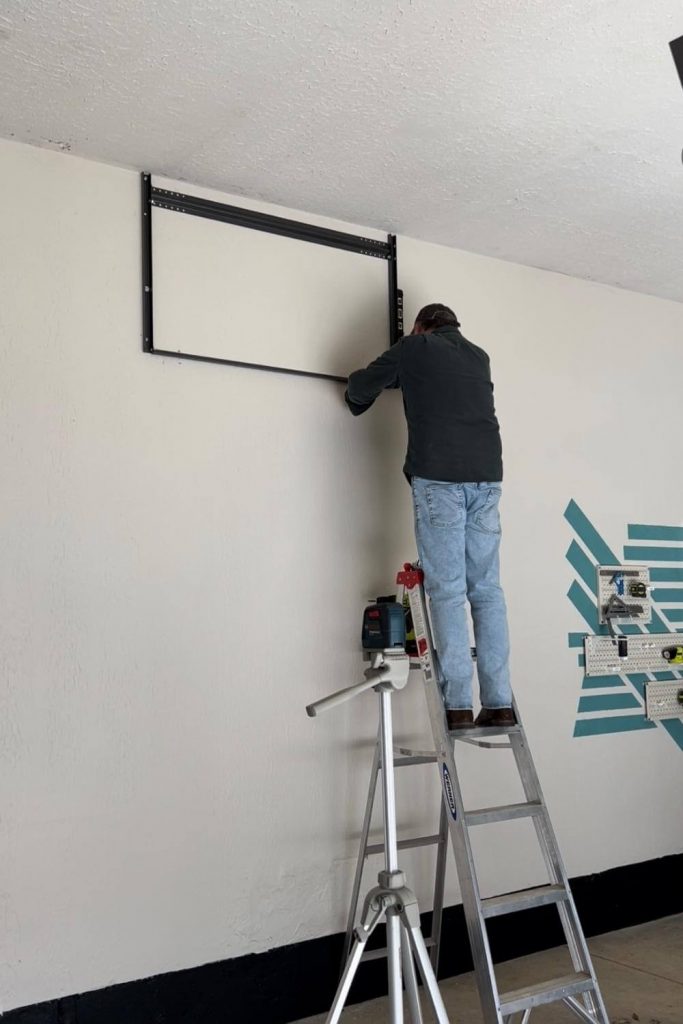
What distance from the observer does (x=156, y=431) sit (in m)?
3.37

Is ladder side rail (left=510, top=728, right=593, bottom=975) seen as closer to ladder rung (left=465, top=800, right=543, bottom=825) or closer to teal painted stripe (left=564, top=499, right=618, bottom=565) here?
ladder rung (left=465, top=800, right=543, bottom=825)

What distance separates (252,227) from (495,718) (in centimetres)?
204

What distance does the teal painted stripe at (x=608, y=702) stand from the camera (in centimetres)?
444

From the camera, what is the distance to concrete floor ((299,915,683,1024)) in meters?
3.45

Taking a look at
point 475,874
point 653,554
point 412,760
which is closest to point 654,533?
point 653,554

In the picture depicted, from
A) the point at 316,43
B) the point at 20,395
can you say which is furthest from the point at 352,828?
the point at 316,43

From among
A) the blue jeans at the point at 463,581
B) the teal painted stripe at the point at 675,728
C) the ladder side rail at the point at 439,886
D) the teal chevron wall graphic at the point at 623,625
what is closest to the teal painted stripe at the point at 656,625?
the teal chevron wall graphic at the point at 623,625

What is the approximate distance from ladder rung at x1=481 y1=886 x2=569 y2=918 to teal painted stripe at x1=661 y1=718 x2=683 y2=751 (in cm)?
185

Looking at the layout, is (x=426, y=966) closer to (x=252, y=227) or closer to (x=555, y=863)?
(x=555, y=863)

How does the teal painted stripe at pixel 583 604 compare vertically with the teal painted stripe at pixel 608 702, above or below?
above

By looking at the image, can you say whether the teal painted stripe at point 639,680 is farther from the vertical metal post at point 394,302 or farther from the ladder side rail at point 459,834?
the vertical metal post at point 394,302

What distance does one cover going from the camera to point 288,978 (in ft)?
11.2

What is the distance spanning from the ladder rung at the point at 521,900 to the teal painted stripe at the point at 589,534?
182cm

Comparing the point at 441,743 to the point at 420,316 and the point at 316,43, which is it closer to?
the point at 420,316
